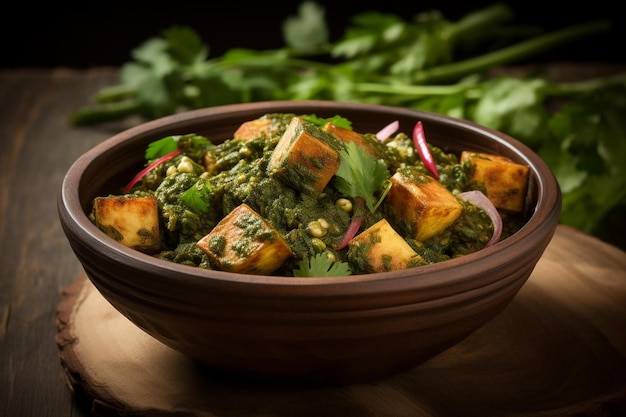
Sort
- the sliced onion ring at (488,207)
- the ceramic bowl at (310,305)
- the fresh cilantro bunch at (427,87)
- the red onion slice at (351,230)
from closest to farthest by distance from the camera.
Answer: the ceramic bowl at (310,305) → the red onion slice at (351,230) → the sliced onion ring at (488,207) → the fresh cilantro bunch at (427,87)

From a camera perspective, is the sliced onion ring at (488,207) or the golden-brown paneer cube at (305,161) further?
the sliced onion ring at (488,207)

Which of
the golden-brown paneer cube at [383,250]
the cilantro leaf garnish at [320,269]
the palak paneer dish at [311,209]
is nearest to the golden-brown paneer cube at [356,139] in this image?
the palak paneer dish at [311,209]

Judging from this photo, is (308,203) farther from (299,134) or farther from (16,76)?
(16,76)

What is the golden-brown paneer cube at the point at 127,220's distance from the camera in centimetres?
234

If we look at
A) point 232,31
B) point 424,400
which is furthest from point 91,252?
point 232,31

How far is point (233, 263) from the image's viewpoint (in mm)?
2148

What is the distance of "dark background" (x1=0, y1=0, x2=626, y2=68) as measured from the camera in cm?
671

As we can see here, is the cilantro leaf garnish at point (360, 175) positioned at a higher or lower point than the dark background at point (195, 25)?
higher

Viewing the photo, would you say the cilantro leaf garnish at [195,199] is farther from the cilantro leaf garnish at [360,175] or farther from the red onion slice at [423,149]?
the red onion slice at [423,149]

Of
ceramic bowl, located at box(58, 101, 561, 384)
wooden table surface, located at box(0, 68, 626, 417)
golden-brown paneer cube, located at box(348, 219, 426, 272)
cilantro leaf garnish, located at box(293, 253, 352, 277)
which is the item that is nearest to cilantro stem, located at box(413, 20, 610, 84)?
wooden table surface, located at box(0, 68, 626, 417)

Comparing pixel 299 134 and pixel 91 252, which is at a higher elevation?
pixel 299 134

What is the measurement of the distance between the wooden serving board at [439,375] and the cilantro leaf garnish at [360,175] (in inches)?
21.5

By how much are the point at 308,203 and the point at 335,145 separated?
0.21 metres

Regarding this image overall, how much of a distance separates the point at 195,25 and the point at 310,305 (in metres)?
5.53
